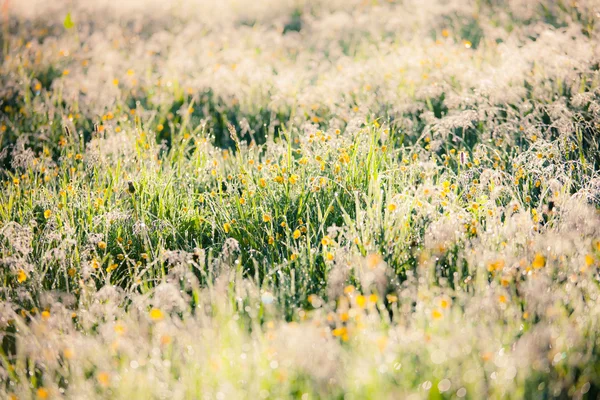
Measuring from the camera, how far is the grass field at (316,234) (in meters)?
1.67

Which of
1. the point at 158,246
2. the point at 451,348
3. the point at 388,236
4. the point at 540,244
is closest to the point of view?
the point at 451,348

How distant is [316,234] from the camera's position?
8.74ft

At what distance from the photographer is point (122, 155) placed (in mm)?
3639

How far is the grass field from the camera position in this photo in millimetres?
1668

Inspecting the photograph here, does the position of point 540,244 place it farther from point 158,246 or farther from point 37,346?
point 37,346

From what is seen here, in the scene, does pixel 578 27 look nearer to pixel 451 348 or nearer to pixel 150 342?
pixel 451 348

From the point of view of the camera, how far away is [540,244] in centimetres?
216

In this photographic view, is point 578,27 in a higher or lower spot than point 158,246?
higher

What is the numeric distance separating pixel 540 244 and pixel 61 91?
4333 millimetres

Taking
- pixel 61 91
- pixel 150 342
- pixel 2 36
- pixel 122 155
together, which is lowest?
pixel 150 342

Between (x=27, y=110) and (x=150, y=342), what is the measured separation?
3.45m

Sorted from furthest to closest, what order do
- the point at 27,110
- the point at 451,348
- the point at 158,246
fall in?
the point at 27,110
the point at 158,246
the point at 451,348

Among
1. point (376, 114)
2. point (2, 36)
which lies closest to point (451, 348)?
point (376, 114)

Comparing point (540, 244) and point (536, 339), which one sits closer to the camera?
point (536, 339)
